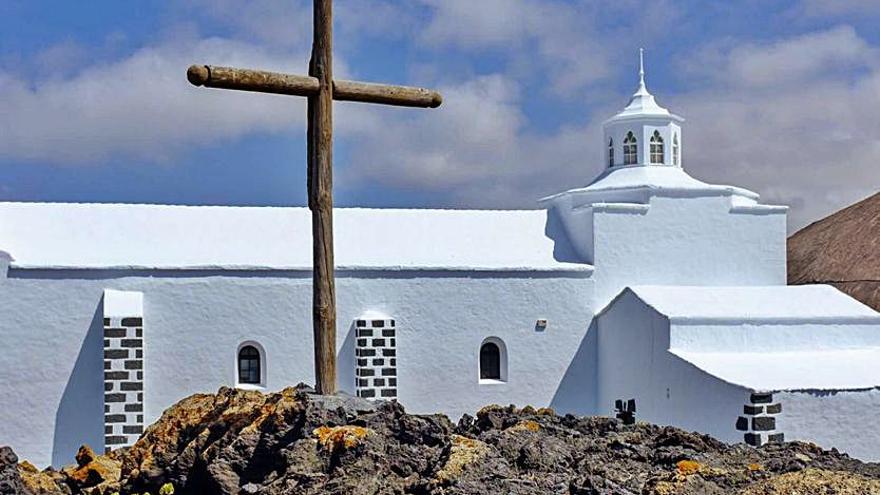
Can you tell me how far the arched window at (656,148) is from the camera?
75.2 ft

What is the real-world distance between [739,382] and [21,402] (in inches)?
488

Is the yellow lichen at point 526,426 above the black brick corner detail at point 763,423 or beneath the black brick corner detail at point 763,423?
above

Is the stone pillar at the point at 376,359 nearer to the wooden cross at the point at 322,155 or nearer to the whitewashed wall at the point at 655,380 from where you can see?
the whitewashed wall at the point at 655,380

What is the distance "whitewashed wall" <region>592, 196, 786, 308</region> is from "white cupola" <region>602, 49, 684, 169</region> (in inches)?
80.9

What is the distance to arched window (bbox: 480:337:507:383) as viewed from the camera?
19.8 metres

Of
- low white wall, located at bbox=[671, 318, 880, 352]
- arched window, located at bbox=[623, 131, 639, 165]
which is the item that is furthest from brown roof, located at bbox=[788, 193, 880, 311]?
arched window, located at bbox=[623, 131, 639, 165]

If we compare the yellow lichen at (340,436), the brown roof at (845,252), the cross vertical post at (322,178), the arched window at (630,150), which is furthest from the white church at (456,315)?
the yellow lichen at (340,436)

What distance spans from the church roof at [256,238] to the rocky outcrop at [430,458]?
368 inches

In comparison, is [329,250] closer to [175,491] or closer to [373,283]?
[175,491]

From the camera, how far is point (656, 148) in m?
23.0

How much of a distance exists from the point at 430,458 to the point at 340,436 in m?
0.73

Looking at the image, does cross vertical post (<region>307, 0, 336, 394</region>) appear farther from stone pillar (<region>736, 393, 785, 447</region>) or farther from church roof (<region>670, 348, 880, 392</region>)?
church roof (<region>670, 348, 880, 392</region>)

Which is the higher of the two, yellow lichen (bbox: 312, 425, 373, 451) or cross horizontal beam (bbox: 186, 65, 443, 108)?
cross horizontal beam (bbox: 186, 65, 443, 108)

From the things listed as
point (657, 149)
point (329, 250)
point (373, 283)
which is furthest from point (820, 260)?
point (329, 250)
